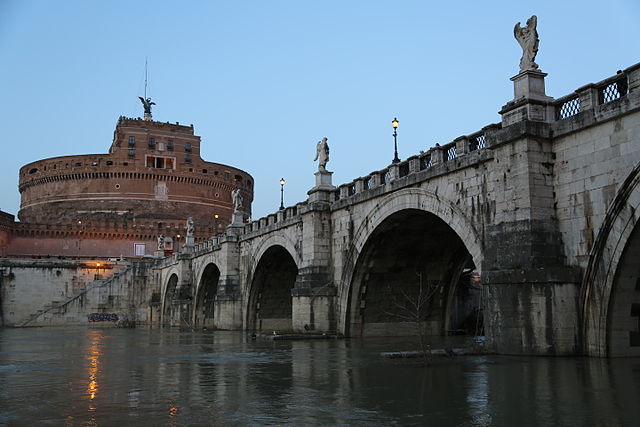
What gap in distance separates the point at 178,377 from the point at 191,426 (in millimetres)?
5910

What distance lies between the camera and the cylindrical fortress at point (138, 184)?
9312 cm

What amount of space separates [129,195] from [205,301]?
4408cm

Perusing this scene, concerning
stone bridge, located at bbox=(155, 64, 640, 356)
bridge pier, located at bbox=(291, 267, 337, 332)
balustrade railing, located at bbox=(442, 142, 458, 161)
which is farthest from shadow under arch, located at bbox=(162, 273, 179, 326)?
balustrade railing, located at bbox=(442, 142, 458, 161)

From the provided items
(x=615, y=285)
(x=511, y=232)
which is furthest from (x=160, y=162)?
(x=615, y=285)

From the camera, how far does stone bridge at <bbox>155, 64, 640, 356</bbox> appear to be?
51.9 feet

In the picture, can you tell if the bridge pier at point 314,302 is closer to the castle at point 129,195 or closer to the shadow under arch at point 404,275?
the shadow under arch at point 404,275

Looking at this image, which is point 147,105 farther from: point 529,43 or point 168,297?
point 529,43

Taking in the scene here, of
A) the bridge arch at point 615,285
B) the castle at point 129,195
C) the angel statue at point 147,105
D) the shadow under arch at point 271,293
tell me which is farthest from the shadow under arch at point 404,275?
the angel statue at point 147,105

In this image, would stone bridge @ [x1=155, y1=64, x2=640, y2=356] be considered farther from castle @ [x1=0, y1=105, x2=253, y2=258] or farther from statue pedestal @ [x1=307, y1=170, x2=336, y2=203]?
castle @ [x1=0, y1=105, x2=253, y2=258]

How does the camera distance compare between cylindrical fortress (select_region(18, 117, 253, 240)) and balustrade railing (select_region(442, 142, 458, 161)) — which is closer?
balustrade railing (select_region(442, 142, 458, 161))

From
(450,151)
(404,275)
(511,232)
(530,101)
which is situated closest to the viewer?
(511,232)

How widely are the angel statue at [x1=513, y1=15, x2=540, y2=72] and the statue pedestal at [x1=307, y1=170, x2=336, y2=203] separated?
13638mm

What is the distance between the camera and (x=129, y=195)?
307 feet

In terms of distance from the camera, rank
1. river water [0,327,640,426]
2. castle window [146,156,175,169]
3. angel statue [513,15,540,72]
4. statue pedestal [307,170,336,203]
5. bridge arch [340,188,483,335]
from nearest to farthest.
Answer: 1. river water [0,327,640,426]
2. angel statue [513,15,540,72]
3. bridge arch [340,188,483,335]
4. statue pedestal [307,170,336,203]
5. castle window [146,156,175,169]
